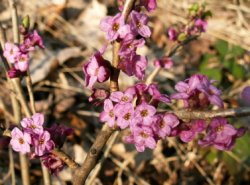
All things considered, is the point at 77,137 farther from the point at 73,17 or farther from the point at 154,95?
the point at 154,95

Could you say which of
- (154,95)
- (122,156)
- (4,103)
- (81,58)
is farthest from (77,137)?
(154,95)

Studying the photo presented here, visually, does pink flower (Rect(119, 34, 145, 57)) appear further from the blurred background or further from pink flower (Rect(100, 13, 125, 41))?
the blurred background

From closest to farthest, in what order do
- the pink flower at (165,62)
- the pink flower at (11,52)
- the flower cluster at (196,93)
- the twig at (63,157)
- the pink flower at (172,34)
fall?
the flower cluster at (196,93), the twig at (63,157), the pink flower at (11,52), the pink flower at (172,34), the pink flower at (165,62)

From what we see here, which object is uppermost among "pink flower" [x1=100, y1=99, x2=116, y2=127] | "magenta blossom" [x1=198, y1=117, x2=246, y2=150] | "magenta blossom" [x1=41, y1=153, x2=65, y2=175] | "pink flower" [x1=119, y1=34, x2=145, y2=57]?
"pink flower" [x1=119, y1=34, x2=145, y2=57]

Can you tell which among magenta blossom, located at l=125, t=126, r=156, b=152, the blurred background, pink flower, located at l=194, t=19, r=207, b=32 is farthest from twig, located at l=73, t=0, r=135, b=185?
pink flower, located at l=194, t=19, r=207, b=32

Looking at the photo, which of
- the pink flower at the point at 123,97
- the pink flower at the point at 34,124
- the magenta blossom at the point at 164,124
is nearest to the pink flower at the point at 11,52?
the pink flower at the point at 34,124

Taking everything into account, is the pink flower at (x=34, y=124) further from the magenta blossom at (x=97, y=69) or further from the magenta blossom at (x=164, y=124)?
the magenta blossom at (x=164, y=124)
